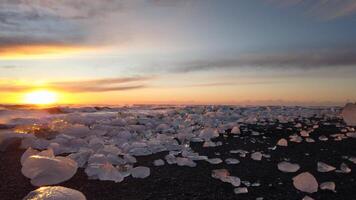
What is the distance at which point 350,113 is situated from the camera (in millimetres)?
11992

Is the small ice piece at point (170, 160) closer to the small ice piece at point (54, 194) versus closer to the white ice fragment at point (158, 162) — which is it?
the white ice fragment at point (158, 162)

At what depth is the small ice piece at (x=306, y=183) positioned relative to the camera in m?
4.41

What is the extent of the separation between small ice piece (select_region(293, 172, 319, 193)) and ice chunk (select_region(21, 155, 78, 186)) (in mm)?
2813

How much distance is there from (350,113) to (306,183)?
8.53m

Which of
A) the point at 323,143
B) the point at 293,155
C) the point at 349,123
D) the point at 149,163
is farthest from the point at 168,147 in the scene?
the point at 349,123

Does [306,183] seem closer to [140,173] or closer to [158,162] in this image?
[140,173]

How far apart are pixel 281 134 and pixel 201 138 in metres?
2.43

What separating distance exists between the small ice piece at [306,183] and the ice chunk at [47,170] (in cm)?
281

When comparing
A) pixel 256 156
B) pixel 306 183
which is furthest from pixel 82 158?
pixel 306 183

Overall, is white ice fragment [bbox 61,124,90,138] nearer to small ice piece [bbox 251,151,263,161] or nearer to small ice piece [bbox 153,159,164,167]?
small ice piece [bbox 153,159,164,167]

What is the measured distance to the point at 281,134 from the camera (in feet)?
31.8

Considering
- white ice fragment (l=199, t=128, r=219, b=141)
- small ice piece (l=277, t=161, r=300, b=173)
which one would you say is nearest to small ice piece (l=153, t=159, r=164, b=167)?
small ice piece (l=277, t=161, r=300, b=173)

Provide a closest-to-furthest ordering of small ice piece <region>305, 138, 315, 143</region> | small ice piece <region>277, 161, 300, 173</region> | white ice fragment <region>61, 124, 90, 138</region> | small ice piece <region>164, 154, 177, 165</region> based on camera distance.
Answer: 1. small ice piece <region>277, 161, 300, 173</region>
2. small ice piece <region>164, 154, 177, 165</region>
3. white ice fragment <region>61, 124, 90, 138</region>
4. small ice piece <region>305, 138, 315, 143</region>

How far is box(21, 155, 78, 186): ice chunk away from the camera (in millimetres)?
4527
